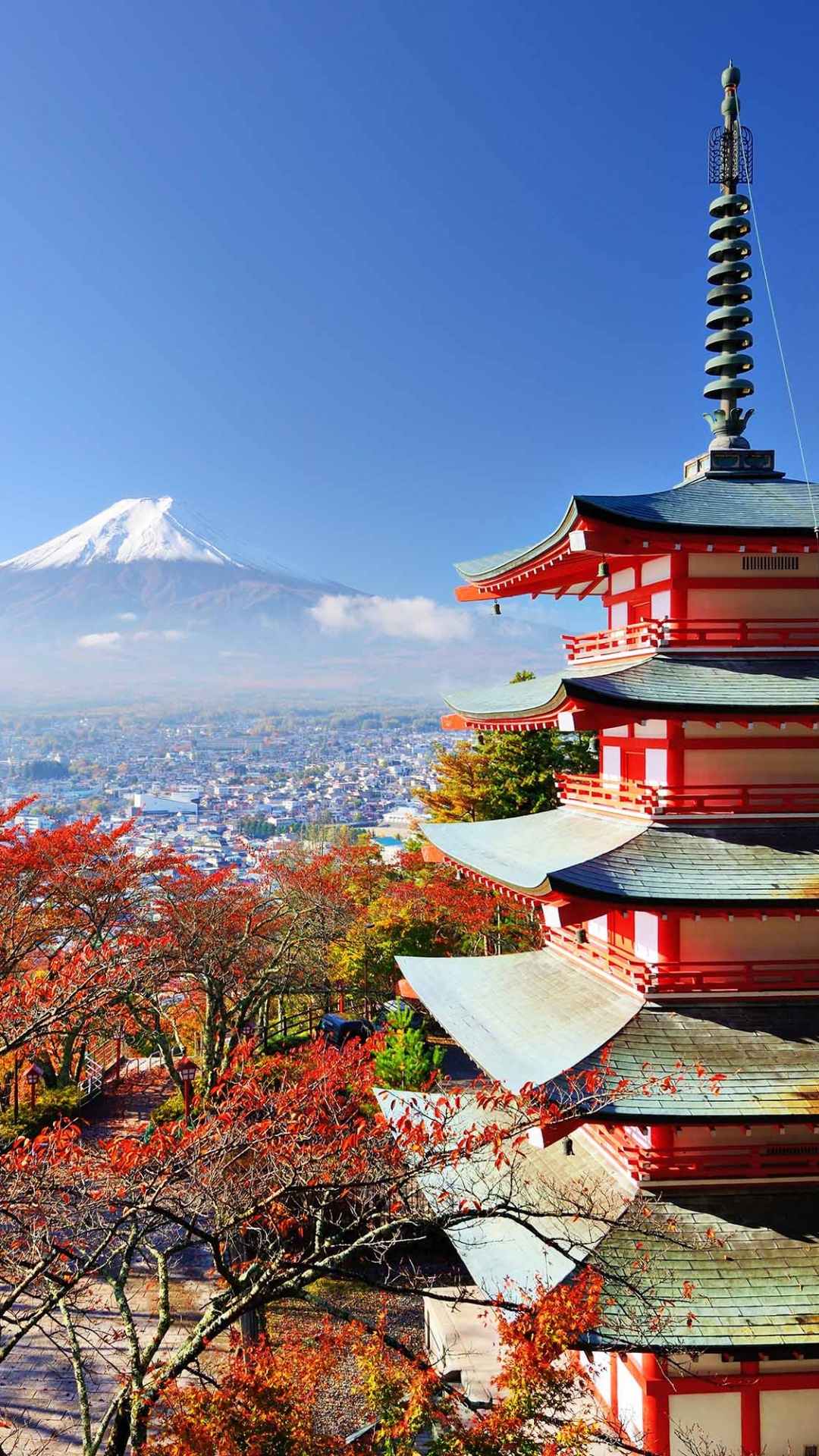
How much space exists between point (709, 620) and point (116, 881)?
52.3 feet

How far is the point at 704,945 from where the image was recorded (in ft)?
29.3

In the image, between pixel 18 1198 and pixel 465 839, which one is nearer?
pixel 18 1198

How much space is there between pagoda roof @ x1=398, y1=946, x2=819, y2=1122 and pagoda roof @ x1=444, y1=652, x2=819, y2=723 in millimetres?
3065

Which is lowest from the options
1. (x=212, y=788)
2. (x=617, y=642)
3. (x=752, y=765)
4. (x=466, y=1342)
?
(x=212, y=788)

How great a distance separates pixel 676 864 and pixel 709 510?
3861 mm

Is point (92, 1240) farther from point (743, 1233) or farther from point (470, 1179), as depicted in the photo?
point (743, 1233)

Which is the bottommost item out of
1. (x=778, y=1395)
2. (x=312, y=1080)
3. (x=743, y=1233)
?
(x=778, y=1395)

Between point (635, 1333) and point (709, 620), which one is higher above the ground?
point (709, 620)

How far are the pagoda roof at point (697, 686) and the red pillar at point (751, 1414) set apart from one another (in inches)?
252

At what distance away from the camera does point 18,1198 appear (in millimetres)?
8172

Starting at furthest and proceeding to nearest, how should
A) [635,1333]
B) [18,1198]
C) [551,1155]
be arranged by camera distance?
[551,1155] → [18,1198] → [635,1333]

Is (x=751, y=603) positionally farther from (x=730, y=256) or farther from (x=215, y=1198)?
(x=215, y=1198)

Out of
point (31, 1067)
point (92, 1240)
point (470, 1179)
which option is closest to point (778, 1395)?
point (470, 1179)

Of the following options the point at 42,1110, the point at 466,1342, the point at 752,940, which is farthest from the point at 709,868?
the point at 42,1110
